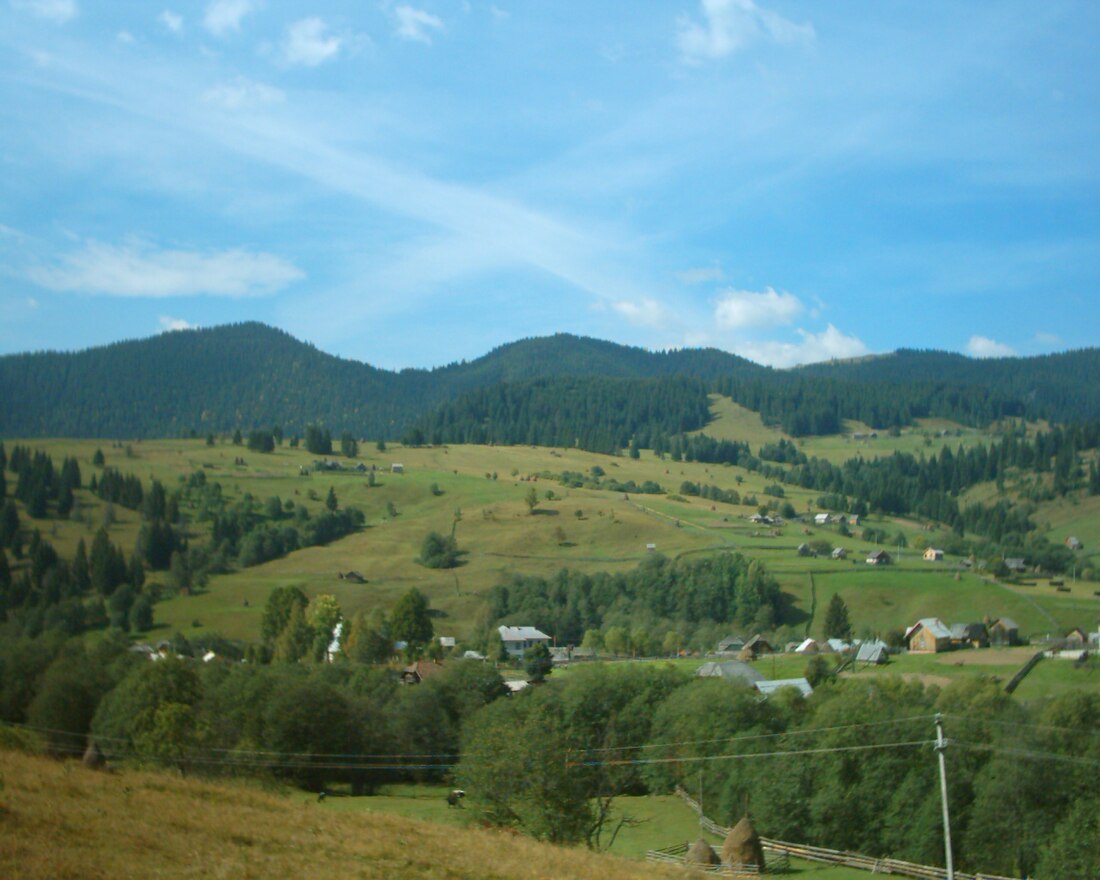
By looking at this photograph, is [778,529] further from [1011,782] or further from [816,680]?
[1011,782]

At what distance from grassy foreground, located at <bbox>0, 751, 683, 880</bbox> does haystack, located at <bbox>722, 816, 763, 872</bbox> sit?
11895 mm

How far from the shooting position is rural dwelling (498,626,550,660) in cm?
7675

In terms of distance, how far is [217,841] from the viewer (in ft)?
56.3

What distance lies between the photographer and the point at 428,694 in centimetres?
5559

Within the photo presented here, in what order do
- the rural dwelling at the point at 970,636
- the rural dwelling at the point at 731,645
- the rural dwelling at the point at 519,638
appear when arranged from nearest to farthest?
the rural dwelling at the point at 970,636
the rural dwelling at the point at 731,645
the rural dwelling at the point at 519,638

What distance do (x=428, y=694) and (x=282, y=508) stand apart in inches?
2375

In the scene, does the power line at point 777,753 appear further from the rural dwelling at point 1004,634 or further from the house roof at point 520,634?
the house roof at point 520,634

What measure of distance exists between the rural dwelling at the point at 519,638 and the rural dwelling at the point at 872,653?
2475cm

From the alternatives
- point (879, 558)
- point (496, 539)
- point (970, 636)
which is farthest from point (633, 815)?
point (496, 539)

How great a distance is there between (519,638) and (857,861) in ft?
145

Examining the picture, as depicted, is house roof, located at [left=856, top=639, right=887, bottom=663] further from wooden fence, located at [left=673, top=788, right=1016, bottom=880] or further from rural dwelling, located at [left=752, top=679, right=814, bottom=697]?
wooden fence, located at [left=673, top=788, right=1016, bottom=880]

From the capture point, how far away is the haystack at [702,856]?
3185cm

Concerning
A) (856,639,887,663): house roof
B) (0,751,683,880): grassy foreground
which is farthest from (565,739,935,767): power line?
(856,639,887,663): house roof

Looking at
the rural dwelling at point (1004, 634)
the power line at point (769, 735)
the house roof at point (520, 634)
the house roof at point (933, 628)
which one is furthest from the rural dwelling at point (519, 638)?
the rural dwelling at point (1004, 634)
